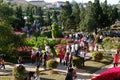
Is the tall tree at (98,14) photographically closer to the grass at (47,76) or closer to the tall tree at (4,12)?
the tall tree at (4,12)

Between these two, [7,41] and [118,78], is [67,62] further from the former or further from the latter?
[118,78]

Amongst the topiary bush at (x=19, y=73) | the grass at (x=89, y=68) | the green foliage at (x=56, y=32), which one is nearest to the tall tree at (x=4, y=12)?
the grass at (x=89, y=68)

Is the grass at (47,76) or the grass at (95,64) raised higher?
the grass at (47,76)

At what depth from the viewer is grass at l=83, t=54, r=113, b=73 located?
24378 millimetres

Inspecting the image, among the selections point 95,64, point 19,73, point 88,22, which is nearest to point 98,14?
point 88,22

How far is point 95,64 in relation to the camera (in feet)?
86.1

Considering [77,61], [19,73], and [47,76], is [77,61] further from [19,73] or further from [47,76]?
[19,73]

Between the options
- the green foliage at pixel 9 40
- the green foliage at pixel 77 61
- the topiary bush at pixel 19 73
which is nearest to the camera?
the topiary bush at pixel 19 73

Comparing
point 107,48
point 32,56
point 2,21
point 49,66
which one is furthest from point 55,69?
point 107,48

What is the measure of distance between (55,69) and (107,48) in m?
9.67

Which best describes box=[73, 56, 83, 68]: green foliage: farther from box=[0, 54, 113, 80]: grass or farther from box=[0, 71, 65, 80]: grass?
box=[0, 71, 65, 80]: grass

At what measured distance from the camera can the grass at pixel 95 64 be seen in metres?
24.4

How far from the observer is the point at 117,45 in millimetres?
32531

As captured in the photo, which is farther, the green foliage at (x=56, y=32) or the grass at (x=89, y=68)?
the green foliage at (x=56, y=32)
